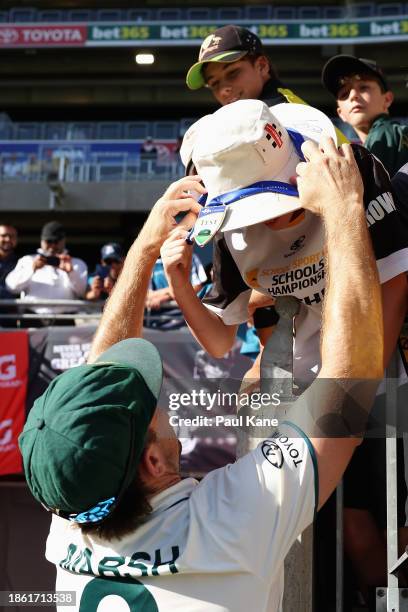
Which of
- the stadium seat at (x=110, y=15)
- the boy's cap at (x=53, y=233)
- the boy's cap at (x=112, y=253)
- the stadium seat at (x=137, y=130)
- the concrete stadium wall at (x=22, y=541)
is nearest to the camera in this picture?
the concrete stadium wall at (x=22, y=541)

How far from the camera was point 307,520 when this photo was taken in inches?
61.6

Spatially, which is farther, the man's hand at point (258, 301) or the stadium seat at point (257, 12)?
the stadium seat at point (257, 12)

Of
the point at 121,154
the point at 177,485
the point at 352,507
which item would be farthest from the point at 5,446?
the point at 121,154

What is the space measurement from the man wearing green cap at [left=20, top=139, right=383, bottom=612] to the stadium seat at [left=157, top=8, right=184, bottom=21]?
74.8 feet

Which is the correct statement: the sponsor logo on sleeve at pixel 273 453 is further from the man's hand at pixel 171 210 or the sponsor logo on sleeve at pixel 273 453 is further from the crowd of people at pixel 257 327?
the man's hand at pixel 171 210

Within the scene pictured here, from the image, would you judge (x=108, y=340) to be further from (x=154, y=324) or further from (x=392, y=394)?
(x=154, y=324)

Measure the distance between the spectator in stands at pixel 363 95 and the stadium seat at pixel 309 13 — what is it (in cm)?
2064

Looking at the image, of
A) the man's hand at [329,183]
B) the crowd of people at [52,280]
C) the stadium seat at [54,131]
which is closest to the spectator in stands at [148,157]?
the stadium seat at [54,131]

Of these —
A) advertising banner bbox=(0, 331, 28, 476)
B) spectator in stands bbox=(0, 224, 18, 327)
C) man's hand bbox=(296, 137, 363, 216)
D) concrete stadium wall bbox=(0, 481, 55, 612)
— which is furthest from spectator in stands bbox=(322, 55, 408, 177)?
spectator in stands bbox=(0, 224, 18, 327)

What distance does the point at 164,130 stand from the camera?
70.3 ft

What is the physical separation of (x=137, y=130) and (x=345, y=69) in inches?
740

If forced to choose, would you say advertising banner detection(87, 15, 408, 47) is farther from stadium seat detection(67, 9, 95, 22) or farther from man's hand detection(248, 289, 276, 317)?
man's hand detection(248, 289, 276, 317)

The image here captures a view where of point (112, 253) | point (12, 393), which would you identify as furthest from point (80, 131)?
point (12, 393)

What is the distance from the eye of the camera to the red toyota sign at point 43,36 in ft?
75.3
